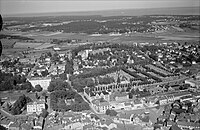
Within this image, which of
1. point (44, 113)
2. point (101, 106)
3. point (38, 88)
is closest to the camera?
point (44, 113)

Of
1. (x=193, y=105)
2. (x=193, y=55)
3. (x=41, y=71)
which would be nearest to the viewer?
(x=193, y=105)

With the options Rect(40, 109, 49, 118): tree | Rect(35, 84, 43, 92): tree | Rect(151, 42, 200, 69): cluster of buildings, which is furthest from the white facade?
Rect(151, 42, 200, 69): cluster of buildings

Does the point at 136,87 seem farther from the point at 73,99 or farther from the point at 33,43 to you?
the point at 33,43

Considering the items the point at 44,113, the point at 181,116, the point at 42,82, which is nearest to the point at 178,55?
the point at 42,82

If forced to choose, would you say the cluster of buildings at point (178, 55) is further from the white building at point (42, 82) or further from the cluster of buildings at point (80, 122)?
the cluster of buildings at point (80, 122)

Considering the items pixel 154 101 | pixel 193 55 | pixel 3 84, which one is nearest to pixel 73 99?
pixel 154 101

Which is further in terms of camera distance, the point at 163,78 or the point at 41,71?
the point at 41,71

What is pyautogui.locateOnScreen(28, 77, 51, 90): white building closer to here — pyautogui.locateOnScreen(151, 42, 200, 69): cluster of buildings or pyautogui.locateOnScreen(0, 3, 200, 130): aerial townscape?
pyautogui.locateOnScreen(0, 3, 200, 130): aerial townscape

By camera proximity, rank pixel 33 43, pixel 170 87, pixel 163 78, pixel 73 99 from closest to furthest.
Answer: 1. pixel 73 99
2. pixel 170 87
3. pixel 163 78
4. pixel 33 43

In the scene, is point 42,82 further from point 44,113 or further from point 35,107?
point 44,113
